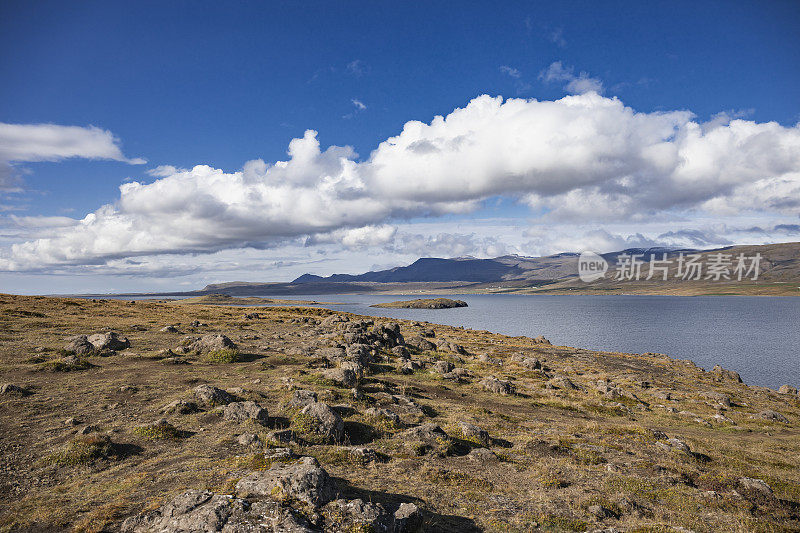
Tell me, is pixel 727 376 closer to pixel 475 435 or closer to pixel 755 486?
pixel 755 486

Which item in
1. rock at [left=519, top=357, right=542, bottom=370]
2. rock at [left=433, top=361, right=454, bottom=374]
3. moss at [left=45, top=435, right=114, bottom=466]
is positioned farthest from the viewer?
rock at [left=519, top=357, right=542, bottom=370]

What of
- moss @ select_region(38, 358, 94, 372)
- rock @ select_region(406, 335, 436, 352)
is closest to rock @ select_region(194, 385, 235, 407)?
moss @ select_region(38, 358, 94, 372)

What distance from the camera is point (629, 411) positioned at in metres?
39.5

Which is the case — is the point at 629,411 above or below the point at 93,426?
below

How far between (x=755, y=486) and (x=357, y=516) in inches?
835

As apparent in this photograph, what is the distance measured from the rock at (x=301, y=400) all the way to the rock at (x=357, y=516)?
13.8 m

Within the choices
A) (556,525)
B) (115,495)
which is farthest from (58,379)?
(556,525)

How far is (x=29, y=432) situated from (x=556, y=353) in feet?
254

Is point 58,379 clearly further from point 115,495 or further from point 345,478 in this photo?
point 345,478

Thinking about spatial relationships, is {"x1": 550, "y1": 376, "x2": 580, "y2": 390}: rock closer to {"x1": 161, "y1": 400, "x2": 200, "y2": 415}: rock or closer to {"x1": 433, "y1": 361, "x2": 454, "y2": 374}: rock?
{"x1": 433, "y1": 361, "x2": 454, "y2": 374}: rock

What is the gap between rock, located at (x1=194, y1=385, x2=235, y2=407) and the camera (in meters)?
25.8

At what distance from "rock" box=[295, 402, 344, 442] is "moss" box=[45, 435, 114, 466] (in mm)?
9134

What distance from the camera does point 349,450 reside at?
20.2 meters

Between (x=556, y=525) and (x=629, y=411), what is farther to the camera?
(x=629, y=411)
